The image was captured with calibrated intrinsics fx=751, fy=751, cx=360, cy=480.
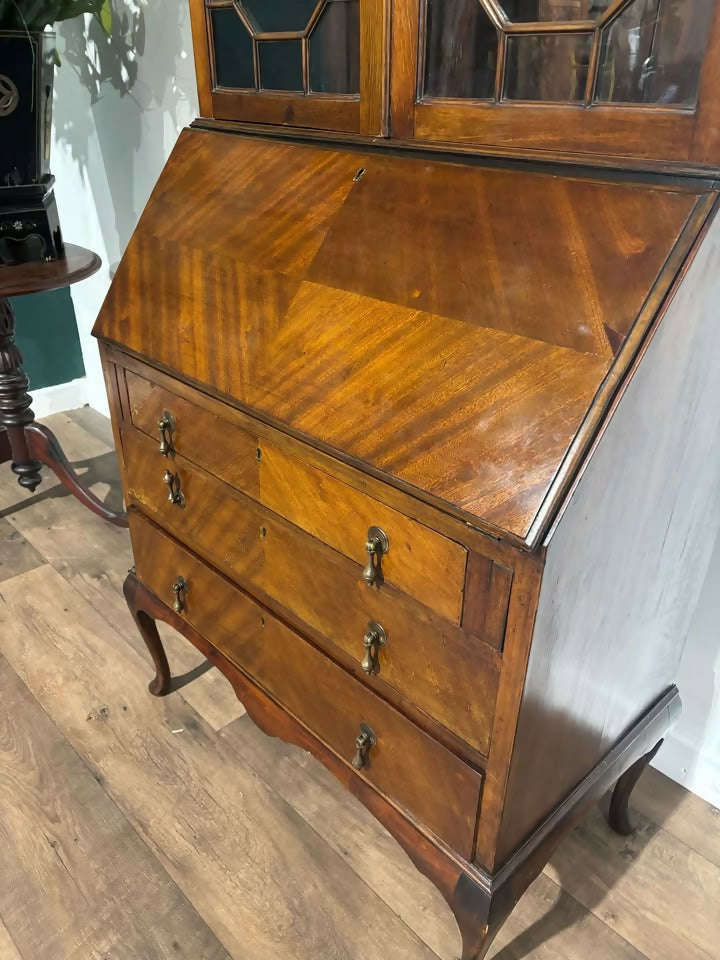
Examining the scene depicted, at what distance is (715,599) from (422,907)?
28.3 inches

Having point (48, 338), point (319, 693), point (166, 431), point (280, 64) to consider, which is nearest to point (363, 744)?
point (319, 693)

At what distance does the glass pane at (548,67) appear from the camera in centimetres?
76

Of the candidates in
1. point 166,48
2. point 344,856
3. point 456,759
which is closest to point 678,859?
point 344,856

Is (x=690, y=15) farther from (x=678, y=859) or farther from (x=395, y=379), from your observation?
(x=678, y=859)

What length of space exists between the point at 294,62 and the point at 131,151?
1.23 m

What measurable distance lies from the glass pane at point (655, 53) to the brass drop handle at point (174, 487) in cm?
80

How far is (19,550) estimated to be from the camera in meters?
2.16

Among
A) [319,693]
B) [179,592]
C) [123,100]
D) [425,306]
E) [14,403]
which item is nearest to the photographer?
[425,306]

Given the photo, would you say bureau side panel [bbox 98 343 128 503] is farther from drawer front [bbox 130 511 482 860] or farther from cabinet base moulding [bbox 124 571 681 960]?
cabinet base moulding [bbox 124 571 681 960]

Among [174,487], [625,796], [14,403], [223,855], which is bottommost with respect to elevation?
[223,855]

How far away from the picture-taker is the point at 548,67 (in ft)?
2.59

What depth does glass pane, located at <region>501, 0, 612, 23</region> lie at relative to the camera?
0.74 m

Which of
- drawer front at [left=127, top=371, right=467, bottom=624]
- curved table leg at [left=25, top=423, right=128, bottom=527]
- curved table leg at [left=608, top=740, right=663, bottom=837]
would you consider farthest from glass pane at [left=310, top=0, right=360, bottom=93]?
curved table leg at [left=25, top=423, right=128, bottom=527]

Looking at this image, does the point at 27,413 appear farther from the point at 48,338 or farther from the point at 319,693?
the point at 319,693
